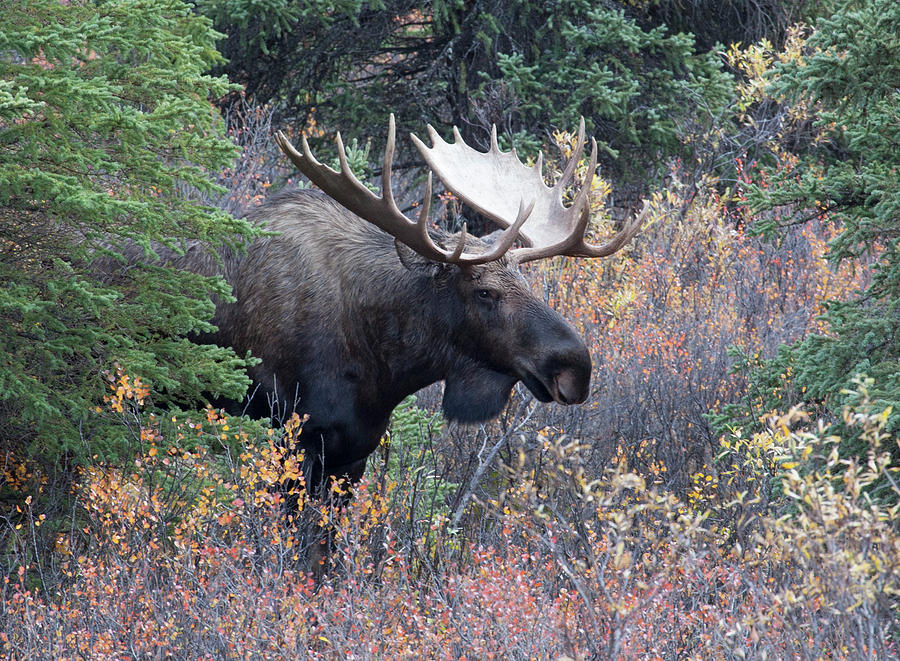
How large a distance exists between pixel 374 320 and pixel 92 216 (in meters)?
1.54

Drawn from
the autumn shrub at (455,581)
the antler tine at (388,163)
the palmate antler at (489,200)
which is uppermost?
the antler tine at (388,163)

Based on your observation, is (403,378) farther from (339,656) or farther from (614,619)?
(614,619)

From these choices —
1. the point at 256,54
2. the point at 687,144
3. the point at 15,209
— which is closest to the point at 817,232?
the point at 687,144

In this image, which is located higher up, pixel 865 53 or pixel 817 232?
pixel 865 53

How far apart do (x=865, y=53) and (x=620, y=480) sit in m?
2.42

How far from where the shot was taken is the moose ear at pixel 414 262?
5195 millimetres

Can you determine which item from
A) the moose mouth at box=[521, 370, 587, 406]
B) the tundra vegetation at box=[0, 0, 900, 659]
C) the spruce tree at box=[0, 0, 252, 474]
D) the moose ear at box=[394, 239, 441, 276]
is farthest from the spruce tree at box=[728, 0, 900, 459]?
the spruce tree at box=[0, 0, 252, 474]

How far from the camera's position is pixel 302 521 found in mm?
4629

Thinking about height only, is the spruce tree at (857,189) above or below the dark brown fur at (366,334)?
above

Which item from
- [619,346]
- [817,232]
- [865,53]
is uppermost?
[865,53]

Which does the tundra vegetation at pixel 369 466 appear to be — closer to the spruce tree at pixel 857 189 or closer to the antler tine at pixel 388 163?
the spruce tree at pixel 857 189

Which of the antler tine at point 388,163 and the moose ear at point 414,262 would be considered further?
the moose ear at point 414,262

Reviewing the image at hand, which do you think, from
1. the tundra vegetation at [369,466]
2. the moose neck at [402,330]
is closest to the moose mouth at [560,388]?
the tundra vegetation at [369,466]

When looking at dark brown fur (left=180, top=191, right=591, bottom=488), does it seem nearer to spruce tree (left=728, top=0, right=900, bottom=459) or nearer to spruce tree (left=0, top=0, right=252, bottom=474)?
spruce tree (left=0, top=0, right=252, bottom=474)
